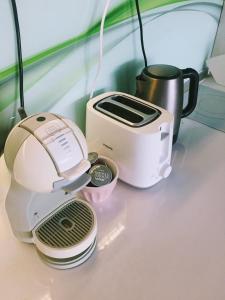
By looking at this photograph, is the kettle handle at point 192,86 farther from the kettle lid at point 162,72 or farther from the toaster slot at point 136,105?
the toaster slot at point 136,105

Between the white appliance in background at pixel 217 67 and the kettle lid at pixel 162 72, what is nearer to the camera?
the kettle lid at pixel 162 72

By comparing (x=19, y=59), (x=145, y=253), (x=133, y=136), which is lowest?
(x=145, y=253)

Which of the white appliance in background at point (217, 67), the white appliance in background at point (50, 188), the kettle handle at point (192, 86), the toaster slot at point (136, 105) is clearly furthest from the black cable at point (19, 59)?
the white appliance in background at point (217, 67)

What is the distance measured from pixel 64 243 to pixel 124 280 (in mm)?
122

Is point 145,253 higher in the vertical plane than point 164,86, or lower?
lower

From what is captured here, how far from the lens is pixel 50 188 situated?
0.42m

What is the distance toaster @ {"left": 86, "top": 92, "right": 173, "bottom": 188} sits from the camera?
2.05 feet

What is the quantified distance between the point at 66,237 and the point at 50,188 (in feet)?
0.46

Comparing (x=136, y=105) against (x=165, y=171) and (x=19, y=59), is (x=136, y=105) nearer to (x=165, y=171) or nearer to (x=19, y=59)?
(x=165, y=171)

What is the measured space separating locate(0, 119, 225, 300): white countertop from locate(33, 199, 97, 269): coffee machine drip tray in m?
0.02

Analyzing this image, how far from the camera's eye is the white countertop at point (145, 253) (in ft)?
1.62

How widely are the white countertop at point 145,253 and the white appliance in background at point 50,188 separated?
0.03 meters

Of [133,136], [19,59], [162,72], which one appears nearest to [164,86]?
[162,72]

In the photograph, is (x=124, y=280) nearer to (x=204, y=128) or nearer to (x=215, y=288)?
(x=215, y=288)
